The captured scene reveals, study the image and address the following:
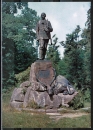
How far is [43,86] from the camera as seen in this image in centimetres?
314

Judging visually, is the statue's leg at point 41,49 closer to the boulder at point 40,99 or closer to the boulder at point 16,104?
the boulder at point 40,99

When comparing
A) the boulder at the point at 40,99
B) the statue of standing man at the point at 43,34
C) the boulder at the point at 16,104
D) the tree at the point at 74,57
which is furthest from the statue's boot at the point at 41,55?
the boulder at the point at 16,104

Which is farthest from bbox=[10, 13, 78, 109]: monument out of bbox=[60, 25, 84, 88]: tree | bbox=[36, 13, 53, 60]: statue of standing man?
bbox=[60, 25, 84, 88]: tree

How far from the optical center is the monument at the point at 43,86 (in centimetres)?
308

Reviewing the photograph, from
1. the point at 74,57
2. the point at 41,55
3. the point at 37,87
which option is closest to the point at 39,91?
the point at 37,87

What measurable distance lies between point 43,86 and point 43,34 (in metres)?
0.68

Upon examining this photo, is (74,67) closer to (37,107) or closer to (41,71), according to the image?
(41,71)

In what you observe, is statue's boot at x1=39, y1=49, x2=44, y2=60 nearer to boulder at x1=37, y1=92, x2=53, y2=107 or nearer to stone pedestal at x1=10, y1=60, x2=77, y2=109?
stone pedestal at x1=10, y1=60, x2=77, y2=109

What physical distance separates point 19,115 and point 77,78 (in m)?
0.90

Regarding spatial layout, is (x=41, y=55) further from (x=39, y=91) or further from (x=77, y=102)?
(x=77, y=102)

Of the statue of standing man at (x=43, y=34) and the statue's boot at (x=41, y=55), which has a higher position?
the statue of standing man at (x=43, y=34)

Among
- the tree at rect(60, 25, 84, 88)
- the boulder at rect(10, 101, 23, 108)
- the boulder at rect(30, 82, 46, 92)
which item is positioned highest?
the tree at rect(60, 25, 84, 88)

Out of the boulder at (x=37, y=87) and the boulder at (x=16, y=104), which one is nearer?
the boulder at (x=16, y=104)

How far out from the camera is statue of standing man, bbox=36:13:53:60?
10.2 feet
